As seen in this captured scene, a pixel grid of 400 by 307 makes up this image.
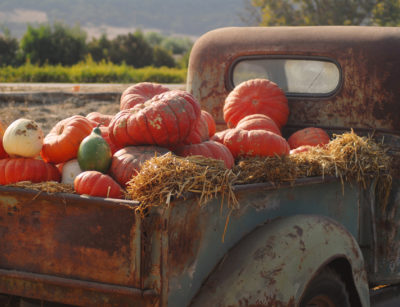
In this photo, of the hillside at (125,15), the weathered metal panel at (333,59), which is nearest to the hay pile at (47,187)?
the weathered metal panel at (333,59)

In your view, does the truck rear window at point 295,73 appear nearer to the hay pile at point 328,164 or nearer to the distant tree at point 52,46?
the hay pile at point 328,164

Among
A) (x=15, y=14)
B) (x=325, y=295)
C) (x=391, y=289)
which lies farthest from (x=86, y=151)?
(x=15, y=14)

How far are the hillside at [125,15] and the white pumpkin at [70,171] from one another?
154 m

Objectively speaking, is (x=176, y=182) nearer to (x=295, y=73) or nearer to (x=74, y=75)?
(x=295, y=73)

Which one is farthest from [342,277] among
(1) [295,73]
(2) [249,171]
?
(1) [295,73]

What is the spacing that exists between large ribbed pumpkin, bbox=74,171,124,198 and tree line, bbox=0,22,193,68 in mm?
23411

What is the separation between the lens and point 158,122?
330 centimetres

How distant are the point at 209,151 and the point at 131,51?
29786 mm

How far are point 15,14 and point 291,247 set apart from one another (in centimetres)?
18187

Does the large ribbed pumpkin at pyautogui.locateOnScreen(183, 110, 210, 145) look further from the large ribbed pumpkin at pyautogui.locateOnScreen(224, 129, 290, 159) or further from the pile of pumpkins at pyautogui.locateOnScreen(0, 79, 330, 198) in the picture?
the large ribbed pumpkin at pyautogui.locateOnScreen(224, 129, 290, 159)

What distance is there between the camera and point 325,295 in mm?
3041

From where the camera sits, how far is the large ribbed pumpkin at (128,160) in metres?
3.06

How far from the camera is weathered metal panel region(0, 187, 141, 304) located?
245 cm

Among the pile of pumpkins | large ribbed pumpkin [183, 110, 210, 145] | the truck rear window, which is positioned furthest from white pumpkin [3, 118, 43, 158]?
the truck rear window
